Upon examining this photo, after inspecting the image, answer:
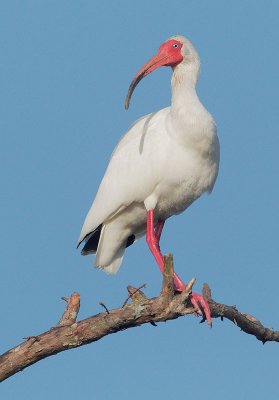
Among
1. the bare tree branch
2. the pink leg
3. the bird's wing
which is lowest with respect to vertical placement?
the bare tree branch

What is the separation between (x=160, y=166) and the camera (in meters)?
10.2

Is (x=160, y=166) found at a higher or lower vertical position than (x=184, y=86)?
lower

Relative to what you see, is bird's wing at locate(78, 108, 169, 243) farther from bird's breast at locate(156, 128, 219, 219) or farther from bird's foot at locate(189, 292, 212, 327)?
bird's foot at locate(189, 292, 212, 327)

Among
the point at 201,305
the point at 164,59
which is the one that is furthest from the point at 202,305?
the point at 164,59

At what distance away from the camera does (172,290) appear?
313 inches

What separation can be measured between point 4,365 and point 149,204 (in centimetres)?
300

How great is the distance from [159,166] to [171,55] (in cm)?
127

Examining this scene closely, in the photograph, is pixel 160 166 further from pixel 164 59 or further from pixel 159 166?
pixel 164 59

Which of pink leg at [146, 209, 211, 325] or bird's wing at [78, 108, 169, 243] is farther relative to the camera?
bird's wing at [78, 108, 169, 243]

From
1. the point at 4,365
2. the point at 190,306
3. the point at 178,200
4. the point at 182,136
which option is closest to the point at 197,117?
the point at 182,136

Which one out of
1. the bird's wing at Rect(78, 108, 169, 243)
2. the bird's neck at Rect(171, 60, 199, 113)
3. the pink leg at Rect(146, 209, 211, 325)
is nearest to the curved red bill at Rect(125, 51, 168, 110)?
the bird's neck at Rect(171, 60, 199, 113)

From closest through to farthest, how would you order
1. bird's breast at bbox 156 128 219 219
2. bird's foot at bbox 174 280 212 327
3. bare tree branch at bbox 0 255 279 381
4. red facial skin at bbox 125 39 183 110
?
1. bare tree branch at bbox 0 255 279 381
2. bird's foot at bbox 174 280 212 327
3. bird's breast at bbox 156 128 219 219
4. red facial skin at bbox 125 39 183 110

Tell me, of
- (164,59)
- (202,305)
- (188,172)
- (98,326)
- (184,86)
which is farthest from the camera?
(164,59)

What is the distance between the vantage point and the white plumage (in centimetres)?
1013
